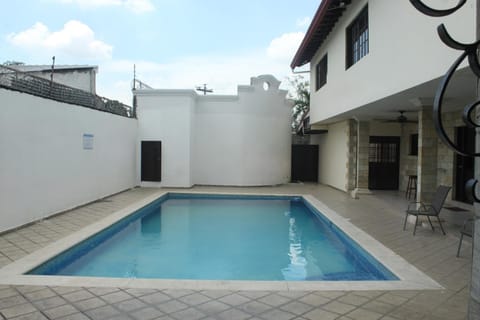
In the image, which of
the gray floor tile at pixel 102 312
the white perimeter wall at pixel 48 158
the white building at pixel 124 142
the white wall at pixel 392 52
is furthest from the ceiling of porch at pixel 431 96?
the white perimeter wall at pixel 48 158

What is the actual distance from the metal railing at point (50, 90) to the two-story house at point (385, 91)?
Result: 22.9 feet

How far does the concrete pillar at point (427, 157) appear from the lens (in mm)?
7391

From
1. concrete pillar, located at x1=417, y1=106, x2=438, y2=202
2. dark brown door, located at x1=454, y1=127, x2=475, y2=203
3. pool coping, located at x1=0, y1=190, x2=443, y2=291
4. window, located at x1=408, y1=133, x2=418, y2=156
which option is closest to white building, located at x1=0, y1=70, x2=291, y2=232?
pool coping, located at x1=0, y1=190, x2=443, y2=291

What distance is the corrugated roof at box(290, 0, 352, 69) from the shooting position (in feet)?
30.2

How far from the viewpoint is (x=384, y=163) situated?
13586 mm

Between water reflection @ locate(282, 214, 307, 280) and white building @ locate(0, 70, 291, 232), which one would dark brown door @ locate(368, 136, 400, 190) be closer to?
white building @ locate(0, 70, 291, 232)

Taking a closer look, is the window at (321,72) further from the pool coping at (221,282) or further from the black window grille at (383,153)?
the pool coping at (221,282)

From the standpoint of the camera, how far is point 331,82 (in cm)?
1114

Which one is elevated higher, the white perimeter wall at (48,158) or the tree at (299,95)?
the tree at (299,95)

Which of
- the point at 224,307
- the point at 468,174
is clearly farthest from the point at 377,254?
the point at 468,174

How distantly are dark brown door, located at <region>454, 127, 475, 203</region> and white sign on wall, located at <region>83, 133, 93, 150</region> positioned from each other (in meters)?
10.2

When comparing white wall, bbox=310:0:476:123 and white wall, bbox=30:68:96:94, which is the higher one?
white wall, bbox=30:68:96:94

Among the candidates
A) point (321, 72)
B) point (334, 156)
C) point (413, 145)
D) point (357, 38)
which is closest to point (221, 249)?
point (357, 38)

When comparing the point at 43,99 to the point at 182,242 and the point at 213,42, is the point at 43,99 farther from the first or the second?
the point at 213,42
